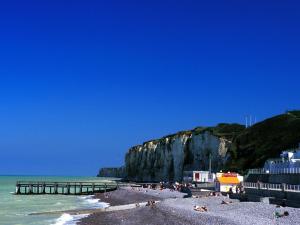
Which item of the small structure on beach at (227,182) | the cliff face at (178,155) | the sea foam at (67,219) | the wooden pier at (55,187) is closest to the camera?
the sea foam at (67,219)

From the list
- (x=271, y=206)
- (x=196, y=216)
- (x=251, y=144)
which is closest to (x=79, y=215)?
(x=196, y=216)

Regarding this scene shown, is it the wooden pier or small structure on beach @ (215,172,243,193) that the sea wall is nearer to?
small structure on beach @ (215,172,243,193)

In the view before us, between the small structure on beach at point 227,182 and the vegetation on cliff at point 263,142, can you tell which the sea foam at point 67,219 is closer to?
the small structure on beach at point 227,182

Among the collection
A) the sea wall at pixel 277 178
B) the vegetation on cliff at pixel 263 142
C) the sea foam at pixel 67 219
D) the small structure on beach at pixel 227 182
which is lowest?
the sea foam at pixel 67 219

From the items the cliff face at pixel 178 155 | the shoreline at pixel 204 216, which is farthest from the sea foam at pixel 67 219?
the cliff face at pixel 178 155

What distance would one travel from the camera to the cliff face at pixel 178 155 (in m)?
105

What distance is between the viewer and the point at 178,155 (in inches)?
4601

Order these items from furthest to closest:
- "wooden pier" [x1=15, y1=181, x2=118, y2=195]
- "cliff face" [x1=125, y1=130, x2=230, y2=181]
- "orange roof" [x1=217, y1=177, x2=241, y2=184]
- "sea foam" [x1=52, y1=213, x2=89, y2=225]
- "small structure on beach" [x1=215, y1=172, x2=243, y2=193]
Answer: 1. "cliff face" [x1=125, y1=130, x2=230, y2=181]
2. "wooden pier" [x1=15, y1=181, x2=118, y2=195]
3. "orange roof" [x1=217, y1=177, x2=241, y2=184]
4. "small structure on beach" [x1=215, y1=172, x2=243, y2=193]
5. "sea foam" [x1=52, y1=213, x2=89, y2=225]

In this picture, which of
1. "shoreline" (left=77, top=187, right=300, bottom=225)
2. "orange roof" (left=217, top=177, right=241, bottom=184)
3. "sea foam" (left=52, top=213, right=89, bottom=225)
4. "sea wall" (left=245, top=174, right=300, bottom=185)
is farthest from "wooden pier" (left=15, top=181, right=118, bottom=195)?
"shoreline" (left=77, top=187, right=300, bottom=225)

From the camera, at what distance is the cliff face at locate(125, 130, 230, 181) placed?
104887 millimetres

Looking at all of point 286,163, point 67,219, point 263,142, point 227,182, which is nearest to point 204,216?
point 67,219

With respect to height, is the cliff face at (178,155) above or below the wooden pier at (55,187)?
above

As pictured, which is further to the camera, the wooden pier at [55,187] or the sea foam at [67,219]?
the wooden pier at [55,187]

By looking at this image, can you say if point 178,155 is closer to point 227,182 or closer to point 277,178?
point 227,182
